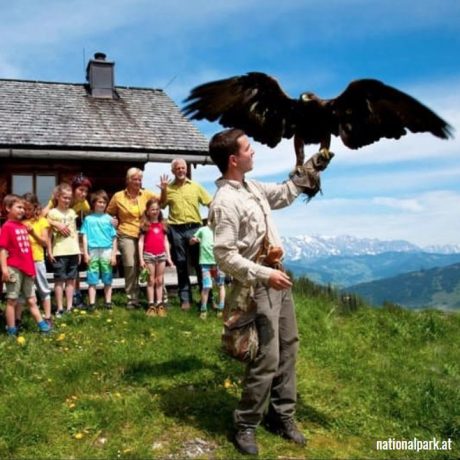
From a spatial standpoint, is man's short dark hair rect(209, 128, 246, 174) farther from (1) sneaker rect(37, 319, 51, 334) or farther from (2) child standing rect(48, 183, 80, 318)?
(2) child standing rect(48, 183, 80, 318)

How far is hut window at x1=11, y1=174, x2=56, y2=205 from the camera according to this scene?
12.6 m

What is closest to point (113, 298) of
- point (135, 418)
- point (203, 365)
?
point (203, 365)

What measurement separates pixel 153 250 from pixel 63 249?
4.41ft

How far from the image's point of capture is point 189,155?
12914 millimetres

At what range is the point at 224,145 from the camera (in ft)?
13.2

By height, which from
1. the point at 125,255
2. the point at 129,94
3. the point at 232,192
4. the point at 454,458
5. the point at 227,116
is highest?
the point at 129,94

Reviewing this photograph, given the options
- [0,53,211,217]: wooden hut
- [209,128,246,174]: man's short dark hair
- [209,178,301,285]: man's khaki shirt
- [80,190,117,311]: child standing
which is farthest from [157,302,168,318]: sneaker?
[0,53,211,217]: wooden hut

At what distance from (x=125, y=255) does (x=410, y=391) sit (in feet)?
14.9

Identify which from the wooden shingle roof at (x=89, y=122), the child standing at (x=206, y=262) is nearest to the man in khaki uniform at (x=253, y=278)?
the child standing at (x=206, y=262)

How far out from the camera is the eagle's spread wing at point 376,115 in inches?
159

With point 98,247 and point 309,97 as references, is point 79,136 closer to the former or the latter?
point 98,247

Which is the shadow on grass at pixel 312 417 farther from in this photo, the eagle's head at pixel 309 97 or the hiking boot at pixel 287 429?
the eagle's head at pixel 309 97

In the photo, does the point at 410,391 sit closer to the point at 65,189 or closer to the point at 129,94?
the point at 65,189

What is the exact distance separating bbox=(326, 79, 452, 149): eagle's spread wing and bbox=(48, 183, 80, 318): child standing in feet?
14.7
